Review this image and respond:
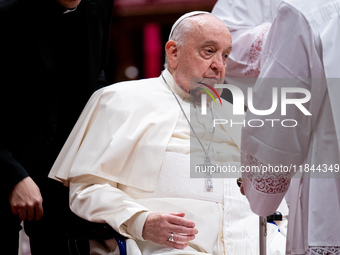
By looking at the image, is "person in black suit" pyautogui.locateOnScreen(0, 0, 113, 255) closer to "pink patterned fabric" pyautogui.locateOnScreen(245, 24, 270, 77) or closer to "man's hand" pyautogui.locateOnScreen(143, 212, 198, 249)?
"man's hand" pyautogui.locateOnScreen(143, 212, 198, 249)

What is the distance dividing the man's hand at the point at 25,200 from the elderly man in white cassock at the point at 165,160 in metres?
0.20

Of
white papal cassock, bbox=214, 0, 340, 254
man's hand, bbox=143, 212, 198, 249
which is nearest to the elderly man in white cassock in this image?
man's hand, bbox=143, 212, 198, 249

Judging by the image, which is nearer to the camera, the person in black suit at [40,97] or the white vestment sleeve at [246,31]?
the person in black suit at [40,97]

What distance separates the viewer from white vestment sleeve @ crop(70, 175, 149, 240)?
261 cm

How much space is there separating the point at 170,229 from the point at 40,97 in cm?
95

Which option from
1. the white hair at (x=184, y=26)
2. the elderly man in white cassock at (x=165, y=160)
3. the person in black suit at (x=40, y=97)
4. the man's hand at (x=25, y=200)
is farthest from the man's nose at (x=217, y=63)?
the man's hand at (x=25, y=200)

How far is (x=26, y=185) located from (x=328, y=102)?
1.40m

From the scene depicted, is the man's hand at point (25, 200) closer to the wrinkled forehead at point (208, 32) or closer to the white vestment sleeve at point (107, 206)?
the white vestment sleeve at point (107, 206)

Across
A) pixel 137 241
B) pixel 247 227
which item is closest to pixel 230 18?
pixel 247 227

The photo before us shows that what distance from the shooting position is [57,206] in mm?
3078

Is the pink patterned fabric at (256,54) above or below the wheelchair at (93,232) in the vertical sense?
above

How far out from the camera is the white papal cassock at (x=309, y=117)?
192 cm

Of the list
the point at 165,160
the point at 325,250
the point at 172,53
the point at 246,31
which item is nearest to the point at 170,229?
the point at 165,160

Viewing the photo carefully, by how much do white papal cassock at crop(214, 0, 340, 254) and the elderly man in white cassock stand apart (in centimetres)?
66
